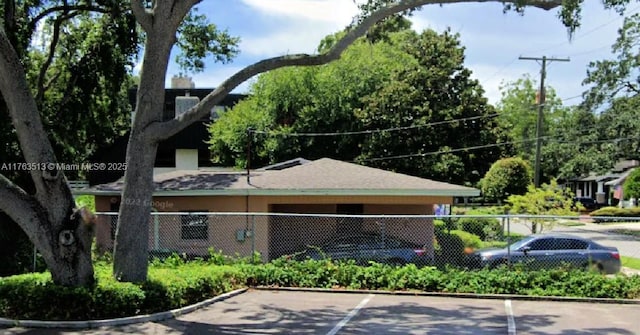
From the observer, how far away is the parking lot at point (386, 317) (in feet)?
32.4

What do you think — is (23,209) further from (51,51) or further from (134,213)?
Result: (51,51)

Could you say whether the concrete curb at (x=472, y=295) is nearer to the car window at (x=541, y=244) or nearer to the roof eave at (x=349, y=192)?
Answer: the car window at (x=541, y=244)

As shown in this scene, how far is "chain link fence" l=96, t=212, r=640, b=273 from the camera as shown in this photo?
14.6 meters

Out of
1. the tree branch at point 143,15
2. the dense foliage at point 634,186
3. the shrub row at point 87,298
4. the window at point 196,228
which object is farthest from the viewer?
the dense foliage at point 634,186

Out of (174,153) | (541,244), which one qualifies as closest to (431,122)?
(174,153)

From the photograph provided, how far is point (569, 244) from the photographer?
15188 millimetres

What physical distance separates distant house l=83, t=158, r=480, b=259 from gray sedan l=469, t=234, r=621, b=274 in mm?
2144

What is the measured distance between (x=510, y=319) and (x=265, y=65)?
20.6 feet

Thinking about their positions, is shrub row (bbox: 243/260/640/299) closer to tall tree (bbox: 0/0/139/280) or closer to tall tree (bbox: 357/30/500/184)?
tall tree (bbox: 0/0/139/280)

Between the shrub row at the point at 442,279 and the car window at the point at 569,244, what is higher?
the car window at the point at 569,244

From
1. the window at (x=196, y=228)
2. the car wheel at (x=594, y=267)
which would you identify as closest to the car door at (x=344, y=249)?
the window at (x=196, y=228)

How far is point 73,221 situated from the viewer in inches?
425

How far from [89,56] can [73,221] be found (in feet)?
42.8

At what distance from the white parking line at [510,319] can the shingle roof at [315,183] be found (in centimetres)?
625
